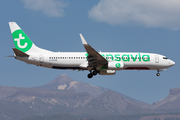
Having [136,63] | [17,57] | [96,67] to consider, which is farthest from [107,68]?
[17,57]

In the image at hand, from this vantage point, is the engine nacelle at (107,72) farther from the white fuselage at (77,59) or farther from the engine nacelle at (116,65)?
the engine nacelle at (116,65)

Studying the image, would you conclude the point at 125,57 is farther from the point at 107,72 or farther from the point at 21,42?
the point at 21,42

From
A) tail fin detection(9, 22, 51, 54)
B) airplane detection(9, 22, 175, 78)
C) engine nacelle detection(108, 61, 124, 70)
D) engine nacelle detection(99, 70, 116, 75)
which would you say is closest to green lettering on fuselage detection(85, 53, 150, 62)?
airplane detection(9, 22, 175, 78)

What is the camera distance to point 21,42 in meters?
67.2

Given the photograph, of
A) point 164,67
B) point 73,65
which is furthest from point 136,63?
point 73,65

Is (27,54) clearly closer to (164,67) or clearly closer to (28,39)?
(28,39)

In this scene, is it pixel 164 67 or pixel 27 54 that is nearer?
pixel 27 54

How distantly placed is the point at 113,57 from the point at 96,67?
414cm

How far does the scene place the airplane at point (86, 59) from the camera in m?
63.3

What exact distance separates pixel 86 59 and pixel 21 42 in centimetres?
1499

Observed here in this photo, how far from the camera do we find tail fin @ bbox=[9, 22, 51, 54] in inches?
2643

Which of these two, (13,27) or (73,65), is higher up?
(13,27)

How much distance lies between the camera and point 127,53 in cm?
6594

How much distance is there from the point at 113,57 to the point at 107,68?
2.78 m
